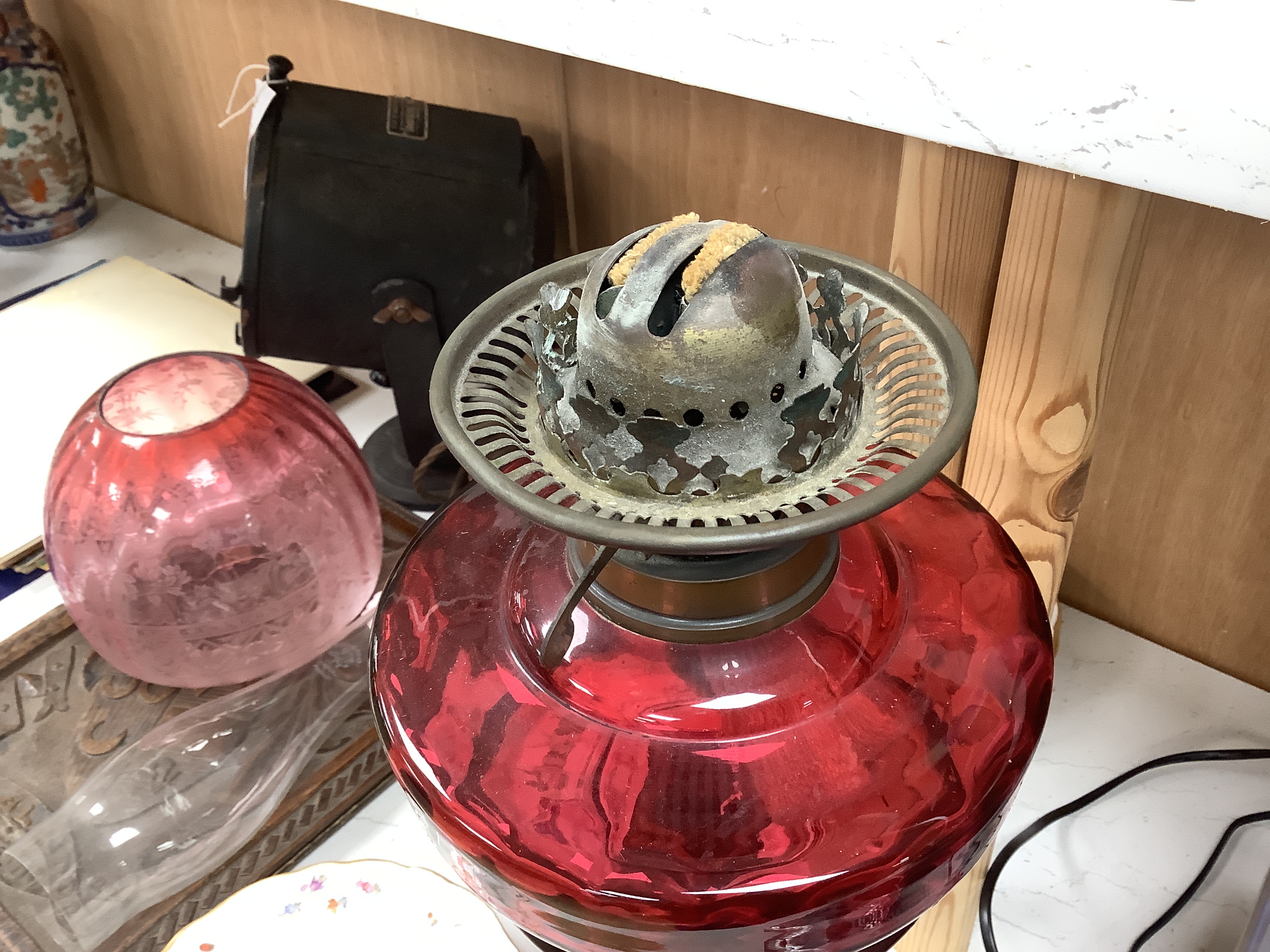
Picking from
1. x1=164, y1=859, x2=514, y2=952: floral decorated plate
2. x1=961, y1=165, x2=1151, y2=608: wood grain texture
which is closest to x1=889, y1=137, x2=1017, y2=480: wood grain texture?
x1=961, y1=165, x2=1151, y2=608: wood grain texture

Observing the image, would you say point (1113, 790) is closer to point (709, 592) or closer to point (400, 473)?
point (709, 592)

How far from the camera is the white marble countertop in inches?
15.8

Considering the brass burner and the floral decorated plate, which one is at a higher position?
the brass burner

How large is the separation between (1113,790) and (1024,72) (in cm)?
46

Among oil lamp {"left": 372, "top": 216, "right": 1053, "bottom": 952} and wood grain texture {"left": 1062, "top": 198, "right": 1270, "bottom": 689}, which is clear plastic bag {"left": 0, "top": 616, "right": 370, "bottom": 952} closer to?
oil lamp {"left": 372, "top": 216, "right": 1053, "bottom": 952}

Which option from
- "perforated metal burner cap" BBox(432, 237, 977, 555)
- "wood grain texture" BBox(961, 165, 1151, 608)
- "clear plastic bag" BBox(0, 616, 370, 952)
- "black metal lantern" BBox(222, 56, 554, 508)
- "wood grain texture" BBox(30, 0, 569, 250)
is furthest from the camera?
"wood grain texture" BBox(30, 0, 569, 250)

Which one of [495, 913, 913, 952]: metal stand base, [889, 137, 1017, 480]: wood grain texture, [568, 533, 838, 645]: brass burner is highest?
[889, 137, 1017, 480]: wood grain texture

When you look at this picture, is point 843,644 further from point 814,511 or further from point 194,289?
point 194,289

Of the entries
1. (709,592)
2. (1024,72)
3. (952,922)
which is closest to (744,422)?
(709,592)

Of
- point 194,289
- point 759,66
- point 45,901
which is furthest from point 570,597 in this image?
point 194,289

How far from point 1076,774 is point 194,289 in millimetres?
989

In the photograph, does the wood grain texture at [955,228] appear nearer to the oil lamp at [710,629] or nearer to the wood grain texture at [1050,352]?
the wood grain texture at [1050,352]

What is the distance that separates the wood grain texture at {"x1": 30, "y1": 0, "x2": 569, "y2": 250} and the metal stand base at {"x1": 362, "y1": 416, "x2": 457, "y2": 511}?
8.8 inches

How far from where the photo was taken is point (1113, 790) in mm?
677
